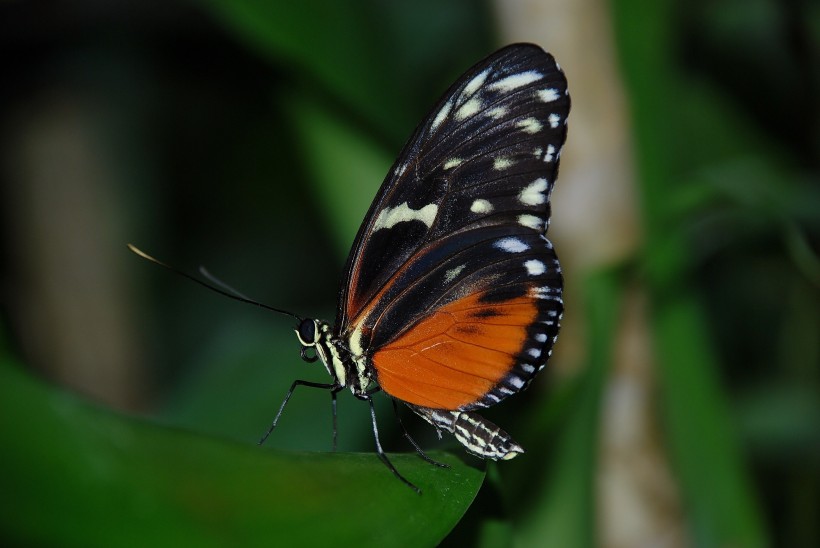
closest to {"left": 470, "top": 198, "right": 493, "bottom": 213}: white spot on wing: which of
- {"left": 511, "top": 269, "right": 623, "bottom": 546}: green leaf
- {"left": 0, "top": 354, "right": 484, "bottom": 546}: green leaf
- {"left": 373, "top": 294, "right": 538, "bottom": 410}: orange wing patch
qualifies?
{"left": 373, "top": 294, "right": 538, "bottom": 410}: orange wing patch

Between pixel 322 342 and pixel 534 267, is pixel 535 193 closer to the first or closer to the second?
pixel 534 267

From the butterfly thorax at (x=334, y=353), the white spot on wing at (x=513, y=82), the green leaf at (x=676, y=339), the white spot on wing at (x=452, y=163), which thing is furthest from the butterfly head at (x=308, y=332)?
the green leaf at (x=676, y=339)

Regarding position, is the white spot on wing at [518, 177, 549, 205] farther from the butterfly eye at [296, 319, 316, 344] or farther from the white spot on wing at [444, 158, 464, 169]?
the butterfly eye at [296, 319, 316, 344]

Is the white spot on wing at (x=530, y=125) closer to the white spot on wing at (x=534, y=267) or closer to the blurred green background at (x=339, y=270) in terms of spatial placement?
the white spot on wing at (x=534, y=267)

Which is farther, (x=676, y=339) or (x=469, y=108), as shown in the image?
(x=676, y=339)

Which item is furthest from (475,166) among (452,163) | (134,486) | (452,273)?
(134,486)

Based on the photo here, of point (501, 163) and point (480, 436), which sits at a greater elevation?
point (501, 163)

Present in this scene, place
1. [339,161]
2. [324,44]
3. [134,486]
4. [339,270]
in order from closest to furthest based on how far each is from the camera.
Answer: [134,486] → [324,44] → [339,161] → [339,270]
